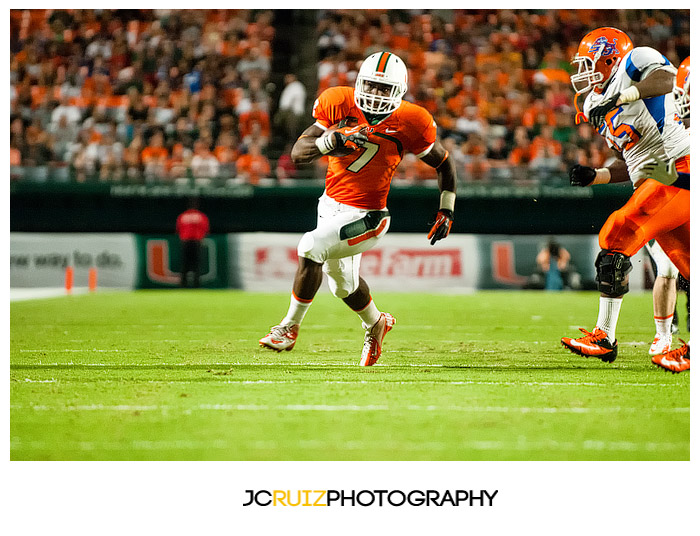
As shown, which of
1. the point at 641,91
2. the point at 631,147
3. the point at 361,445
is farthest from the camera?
the point at 631,147

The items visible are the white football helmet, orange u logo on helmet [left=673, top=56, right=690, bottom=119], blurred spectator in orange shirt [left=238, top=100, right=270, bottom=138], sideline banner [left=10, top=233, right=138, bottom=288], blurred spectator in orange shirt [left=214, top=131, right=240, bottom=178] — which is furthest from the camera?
sideline banner [left=10, top=233, right=138, bottom=288]

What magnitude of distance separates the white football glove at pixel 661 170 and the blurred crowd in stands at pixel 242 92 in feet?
18.5

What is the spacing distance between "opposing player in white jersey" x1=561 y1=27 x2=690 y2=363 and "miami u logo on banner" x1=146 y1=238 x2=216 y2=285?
24.7ft

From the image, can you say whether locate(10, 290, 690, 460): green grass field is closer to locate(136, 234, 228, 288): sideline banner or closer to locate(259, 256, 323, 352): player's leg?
locate(259, 256, 323, 352): player's leg

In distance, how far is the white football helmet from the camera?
13.7 feet

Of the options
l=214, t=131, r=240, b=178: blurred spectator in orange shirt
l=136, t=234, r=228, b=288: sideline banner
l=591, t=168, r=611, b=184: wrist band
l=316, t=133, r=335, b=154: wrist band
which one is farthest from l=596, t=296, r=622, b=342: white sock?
l=136, t=234, r=228, b=288: sideline banner

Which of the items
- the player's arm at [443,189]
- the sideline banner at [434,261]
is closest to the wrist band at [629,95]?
the player's arm at [443,189]

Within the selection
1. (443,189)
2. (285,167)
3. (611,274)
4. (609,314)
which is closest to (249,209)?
(285,167)

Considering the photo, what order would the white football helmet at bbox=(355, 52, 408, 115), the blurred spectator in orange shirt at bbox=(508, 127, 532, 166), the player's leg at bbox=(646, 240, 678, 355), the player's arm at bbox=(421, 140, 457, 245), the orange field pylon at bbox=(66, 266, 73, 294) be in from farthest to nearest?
the orange field pylon at bbox=(66, 266, 73, 294)
the blurred spectator in orange shirt at bbox=(508, 127, 532, 166)
the player's leg at bbox=(646, 240, 678, 355)
the player's arm at bbox=(421, 140, 457, 245)
the white football helmet at bbox=(355, 52, 408, 115)

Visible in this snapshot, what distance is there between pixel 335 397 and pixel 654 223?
199cm

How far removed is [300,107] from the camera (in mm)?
9445

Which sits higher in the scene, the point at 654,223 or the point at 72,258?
the point at 654,223

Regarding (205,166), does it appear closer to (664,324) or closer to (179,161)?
(179,161)

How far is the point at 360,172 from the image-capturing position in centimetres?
441
